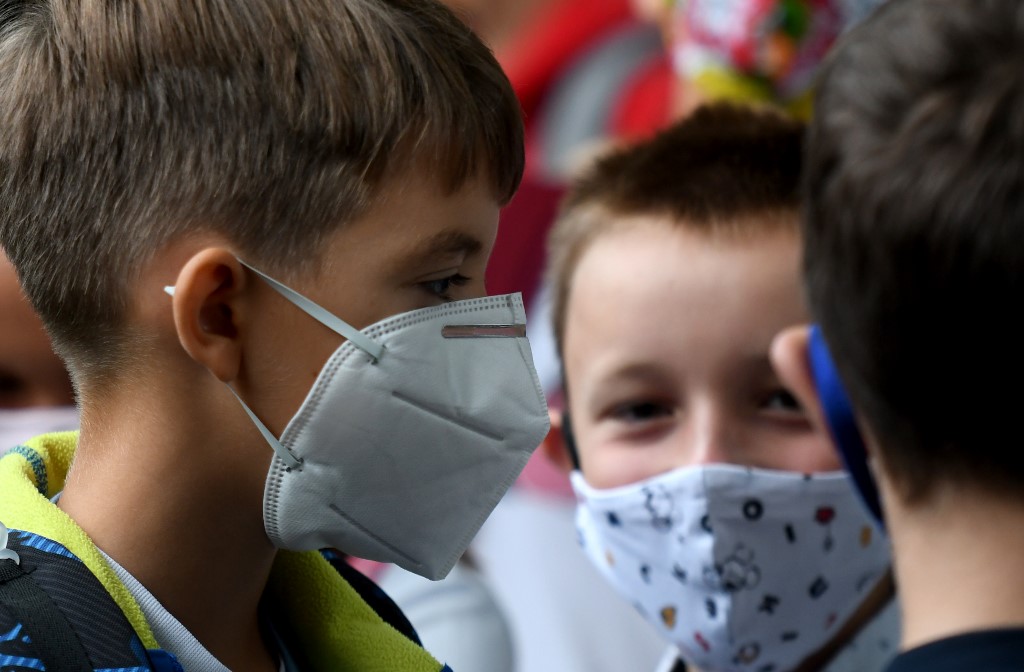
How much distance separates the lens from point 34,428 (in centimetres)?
193

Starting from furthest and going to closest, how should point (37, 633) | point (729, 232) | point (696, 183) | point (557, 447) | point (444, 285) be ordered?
point (557, 447), point (696, 183), point (729, 232), point (444, 285), point (37, 633)

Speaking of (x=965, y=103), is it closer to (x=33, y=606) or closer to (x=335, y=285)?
(x=335, y=285)

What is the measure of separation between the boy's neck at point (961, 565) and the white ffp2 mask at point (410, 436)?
1.69ft

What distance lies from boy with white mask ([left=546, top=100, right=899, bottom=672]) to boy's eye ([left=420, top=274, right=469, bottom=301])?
1.52 feet

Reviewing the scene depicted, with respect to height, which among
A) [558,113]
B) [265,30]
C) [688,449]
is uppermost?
[265,30]

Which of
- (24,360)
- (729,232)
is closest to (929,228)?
(729,232)

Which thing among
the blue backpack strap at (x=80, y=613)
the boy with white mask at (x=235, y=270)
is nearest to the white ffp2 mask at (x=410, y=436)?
the boy with white mask at (x=235, y=270)

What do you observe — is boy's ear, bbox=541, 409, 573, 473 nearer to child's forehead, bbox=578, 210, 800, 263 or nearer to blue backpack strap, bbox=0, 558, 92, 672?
child's forehead, bbox=578, 210, 800, 263

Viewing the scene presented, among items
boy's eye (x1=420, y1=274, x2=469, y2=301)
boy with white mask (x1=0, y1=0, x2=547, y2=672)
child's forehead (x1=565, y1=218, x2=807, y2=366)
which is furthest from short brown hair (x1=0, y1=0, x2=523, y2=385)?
child's forehead (x1=565, y1=218, x2=807, y2=366)

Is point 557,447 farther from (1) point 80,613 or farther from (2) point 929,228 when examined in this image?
(2) point 929,228

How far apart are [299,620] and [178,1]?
27.7 inches

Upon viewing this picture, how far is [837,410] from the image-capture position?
1040mm

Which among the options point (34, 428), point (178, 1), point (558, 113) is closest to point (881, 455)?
point (178, 1)

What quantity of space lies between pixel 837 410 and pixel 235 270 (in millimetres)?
591
